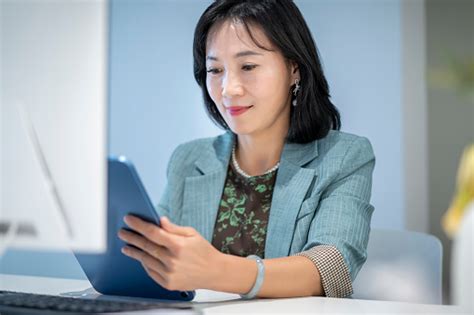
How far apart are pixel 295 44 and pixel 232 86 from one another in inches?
7.1

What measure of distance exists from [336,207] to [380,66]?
144 cm

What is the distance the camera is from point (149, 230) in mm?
986

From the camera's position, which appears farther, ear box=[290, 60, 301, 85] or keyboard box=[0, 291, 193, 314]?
ear box=[290, 60, 301, 85]

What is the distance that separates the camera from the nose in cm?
157

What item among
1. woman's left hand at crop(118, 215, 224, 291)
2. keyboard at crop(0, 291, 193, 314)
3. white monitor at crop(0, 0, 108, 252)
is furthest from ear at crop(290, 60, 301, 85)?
white monitor at crop(0, 0, 108, 252)

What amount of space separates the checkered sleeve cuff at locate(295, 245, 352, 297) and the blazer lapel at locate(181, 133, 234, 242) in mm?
371

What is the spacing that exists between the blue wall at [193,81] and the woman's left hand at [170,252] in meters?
1.82

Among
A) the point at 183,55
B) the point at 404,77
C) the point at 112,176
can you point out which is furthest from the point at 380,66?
the point at 112,176

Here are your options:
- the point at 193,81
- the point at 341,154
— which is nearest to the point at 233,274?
the point at 341,154

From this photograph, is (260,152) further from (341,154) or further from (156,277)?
(156,277)

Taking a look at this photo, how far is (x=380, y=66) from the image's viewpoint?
109 inches

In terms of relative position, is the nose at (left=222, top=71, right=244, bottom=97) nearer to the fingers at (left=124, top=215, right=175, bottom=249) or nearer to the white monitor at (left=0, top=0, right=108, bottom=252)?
the fingers at (left=124, top=215, right=175, bottom=249)

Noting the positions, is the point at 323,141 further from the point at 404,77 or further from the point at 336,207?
the point at 404,77

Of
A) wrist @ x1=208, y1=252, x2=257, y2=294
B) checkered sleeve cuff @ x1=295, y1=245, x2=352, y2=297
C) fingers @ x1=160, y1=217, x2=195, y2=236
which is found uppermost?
fingers @ x1=160, y1=217, x2=195, y2=236
